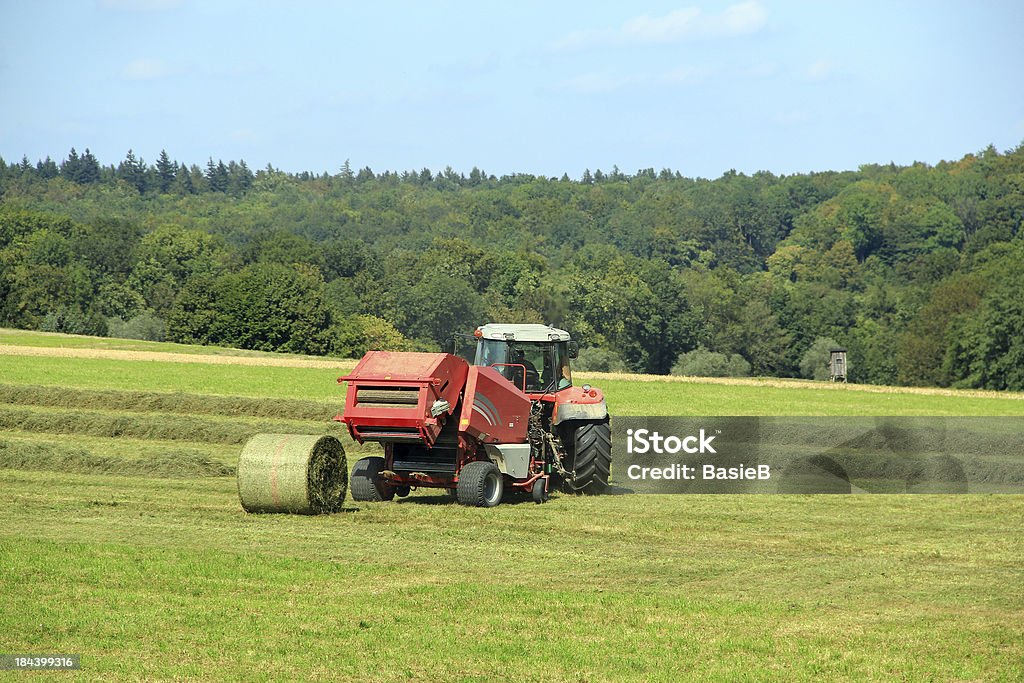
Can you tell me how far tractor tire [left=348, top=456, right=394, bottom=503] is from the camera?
699 inches

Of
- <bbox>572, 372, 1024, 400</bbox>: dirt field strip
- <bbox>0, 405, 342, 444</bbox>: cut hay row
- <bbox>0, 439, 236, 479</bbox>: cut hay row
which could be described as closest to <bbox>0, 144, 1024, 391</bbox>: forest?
<bbox>572, 372, 1024, 400</bbox>: dirt field strip

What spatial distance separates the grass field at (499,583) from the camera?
9.51m

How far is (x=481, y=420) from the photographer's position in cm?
1745

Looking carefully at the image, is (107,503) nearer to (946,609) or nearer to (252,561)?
(252,561)

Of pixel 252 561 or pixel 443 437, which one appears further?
pixel 443 437

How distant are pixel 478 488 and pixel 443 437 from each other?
35.1 inches

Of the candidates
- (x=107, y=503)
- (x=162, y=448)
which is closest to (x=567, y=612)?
(x=107, y=503)

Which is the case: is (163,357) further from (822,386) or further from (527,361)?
(527,361)

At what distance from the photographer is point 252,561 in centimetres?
1275

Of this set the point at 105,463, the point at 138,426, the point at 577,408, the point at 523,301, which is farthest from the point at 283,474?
the point at 523,301

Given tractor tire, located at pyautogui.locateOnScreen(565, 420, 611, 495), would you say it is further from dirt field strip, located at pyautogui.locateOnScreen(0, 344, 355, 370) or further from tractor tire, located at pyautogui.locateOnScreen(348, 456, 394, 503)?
dirt field strip, located at pyautogui.locateOnScreen(0, 344, 355, 370)

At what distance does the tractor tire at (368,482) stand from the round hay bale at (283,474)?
1.66 m

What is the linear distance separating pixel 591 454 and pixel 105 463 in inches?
320

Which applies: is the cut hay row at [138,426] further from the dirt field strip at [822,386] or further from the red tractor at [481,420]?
the dirt field strip at [822,386]
